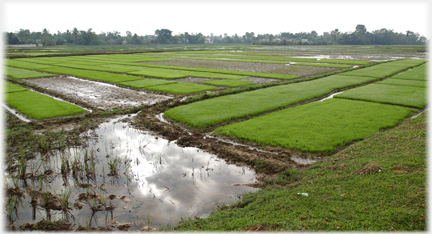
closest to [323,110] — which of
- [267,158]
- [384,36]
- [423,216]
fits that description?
[267,158]

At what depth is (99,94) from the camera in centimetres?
A: 1794

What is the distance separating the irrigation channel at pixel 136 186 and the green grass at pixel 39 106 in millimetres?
4678

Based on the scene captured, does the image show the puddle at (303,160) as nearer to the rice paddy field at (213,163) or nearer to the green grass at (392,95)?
the rice paddy field at (213,163)

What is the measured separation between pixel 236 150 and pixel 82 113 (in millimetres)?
8756

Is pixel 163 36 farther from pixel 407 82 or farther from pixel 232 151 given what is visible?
pixel 232 151

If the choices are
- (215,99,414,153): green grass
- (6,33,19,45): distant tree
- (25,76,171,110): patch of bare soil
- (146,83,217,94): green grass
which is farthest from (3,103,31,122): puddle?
(6,33,19,45): distant tree

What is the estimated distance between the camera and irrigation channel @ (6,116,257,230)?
19.2ft

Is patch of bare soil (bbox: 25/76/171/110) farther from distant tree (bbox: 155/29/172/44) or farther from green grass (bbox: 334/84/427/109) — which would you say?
distant tree (bbox: 155/29/172/44)

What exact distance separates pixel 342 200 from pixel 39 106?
49.6 feet

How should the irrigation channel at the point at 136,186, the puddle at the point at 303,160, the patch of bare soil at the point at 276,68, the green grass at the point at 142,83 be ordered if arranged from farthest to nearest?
the patch of bare soil at the point at 276,68 < the green grass at the point at 142,83 < the puddle at the point at 303,160 < the irrigation channel at the point at 136,186

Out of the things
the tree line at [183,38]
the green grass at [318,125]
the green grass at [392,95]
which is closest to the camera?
the green grass at [318,125]

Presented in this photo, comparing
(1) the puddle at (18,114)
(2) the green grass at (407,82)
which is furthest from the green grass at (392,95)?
(1) the puddle at (18,114)

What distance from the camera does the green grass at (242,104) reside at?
12148 millimetres

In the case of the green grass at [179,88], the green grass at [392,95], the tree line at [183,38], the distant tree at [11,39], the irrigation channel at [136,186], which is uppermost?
the tree line at [183,38]
